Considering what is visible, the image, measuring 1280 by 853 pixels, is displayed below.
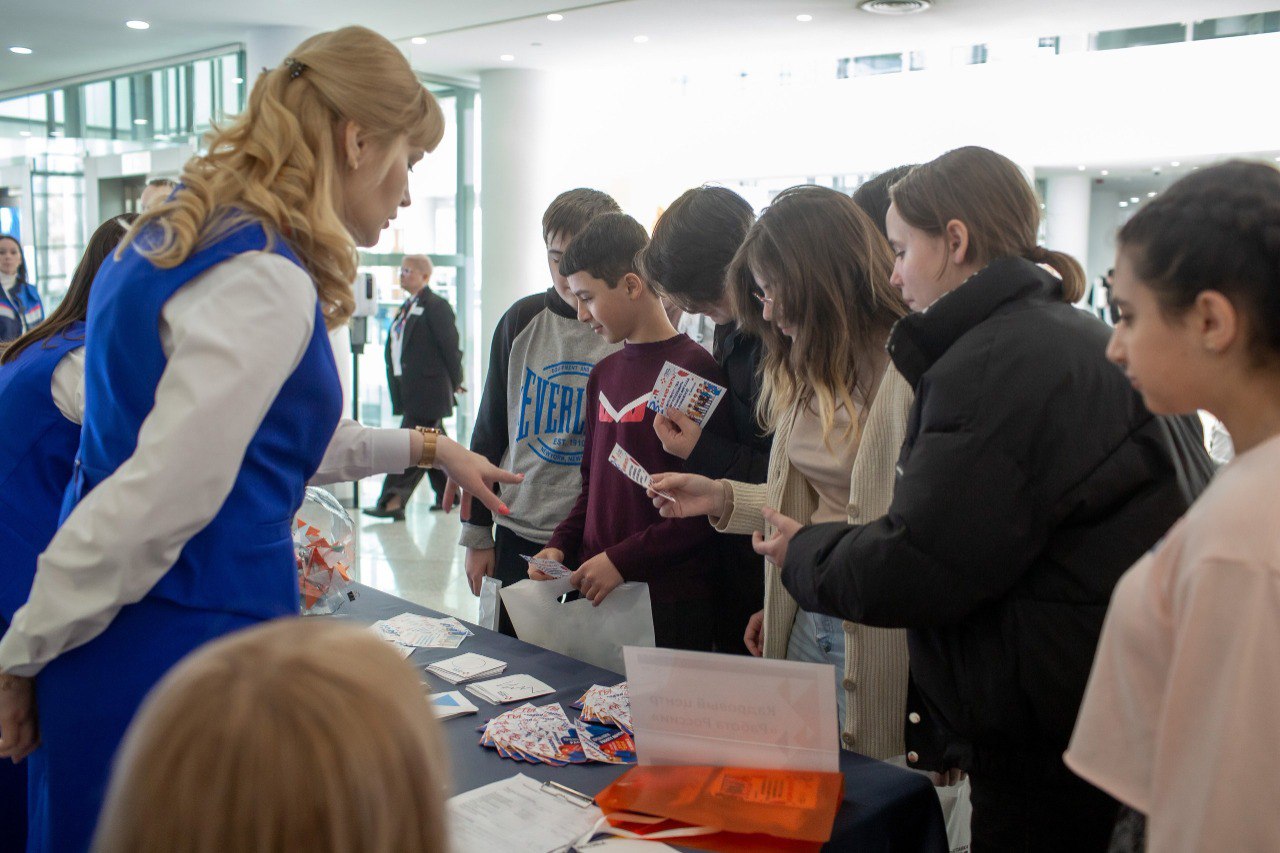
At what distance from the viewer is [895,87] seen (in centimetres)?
881

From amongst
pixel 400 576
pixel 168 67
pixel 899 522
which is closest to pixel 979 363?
pixel 899 522

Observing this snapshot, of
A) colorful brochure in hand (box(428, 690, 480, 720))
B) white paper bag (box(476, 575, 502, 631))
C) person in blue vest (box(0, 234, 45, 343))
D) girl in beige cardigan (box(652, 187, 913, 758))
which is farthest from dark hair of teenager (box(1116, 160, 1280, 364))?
person in blue vest (box(0, 234, 45, 343))

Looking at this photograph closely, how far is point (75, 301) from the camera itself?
187 centimetres

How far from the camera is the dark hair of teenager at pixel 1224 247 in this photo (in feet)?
2.95

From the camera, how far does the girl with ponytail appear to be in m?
1.23

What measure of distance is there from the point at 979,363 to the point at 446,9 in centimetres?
640

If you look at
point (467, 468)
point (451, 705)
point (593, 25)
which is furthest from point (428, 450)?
point (593, 25)

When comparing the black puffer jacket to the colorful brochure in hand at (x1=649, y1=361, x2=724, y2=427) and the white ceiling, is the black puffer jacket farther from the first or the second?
the white ceiling

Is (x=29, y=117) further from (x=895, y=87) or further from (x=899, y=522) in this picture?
(x=899, y=522)

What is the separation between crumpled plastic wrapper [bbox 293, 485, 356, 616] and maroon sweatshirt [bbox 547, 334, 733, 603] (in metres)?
0.47

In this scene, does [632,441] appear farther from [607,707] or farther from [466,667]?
[607,707]

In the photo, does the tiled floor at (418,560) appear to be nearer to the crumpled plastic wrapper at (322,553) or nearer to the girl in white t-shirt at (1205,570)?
the crumpled plastic wrapper at (322,553)

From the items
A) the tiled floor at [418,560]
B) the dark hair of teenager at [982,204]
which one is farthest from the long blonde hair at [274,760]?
the tiled floor at [418,560]

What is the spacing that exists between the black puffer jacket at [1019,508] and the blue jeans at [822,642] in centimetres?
46
